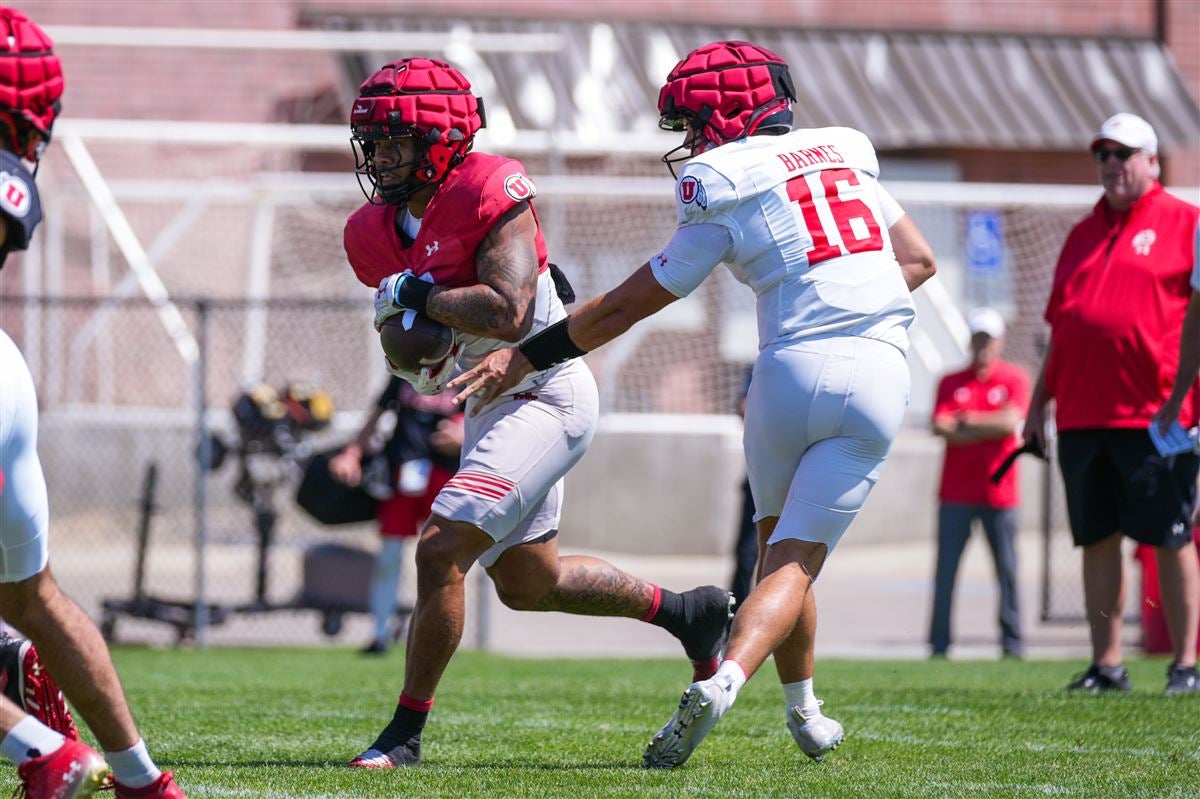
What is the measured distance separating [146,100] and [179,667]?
11.4 m

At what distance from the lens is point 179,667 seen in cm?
972

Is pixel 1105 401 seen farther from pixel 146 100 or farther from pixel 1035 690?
pixel 146 100

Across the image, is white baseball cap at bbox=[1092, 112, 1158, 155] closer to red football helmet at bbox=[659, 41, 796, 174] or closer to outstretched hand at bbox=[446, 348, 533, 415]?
red football helmet at bbox=[659, 41, 796, 174]

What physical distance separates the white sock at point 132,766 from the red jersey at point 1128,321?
14.8 feet

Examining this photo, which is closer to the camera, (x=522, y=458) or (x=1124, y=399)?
(x=522, y=458)

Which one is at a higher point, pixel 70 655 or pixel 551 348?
pixel 551 348

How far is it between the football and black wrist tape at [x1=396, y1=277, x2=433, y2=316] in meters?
0.02

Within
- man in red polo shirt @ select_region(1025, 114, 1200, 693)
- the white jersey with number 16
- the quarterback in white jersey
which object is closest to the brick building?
man in red polo shirt @ select_region(1025, 114, 1200, 693)

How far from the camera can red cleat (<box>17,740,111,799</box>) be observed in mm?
3582

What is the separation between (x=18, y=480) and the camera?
3711 millimetres

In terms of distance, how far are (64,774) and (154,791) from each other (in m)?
0.40

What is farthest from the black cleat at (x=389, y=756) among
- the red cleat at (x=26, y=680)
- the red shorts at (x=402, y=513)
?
the red shorts at (x=402, y=513)

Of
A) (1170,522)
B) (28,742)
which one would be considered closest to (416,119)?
(28,742)

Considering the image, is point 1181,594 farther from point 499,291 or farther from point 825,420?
point 499,291
